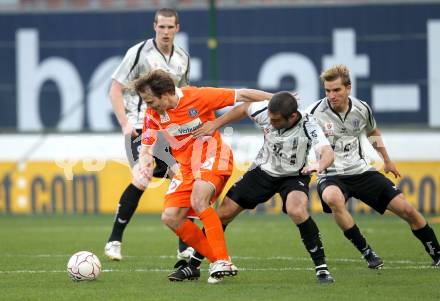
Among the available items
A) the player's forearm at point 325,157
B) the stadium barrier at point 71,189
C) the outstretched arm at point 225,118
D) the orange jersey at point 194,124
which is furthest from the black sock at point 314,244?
the stadium barrier at point 71,189

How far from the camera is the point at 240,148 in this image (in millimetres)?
16391

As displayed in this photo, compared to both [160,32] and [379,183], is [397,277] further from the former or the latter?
[160,32]

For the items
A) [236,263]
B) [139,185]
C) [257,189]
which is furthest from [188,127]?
[139,185]

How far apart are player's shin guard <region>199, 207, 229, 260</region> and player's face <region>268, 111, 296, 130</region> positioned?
0.87 meters

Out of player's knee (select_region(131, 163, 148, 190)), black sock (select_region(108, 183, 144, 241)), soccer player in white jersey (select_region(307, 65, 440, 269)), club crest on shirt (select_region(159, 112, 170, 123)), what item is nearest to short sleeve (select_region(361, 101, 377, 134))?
soccer player in white jersey (select_region(307, 65, 440, 269))

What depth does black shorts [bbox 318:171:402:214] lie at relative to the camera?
9.20m

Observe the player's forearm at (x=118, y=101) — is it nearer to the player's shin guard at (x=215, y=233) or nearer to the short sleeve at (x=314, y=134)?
the player's shin guard at (x=215, y=233)

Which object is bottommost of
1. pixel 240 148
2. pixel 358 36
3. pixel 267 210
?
pixel 267 210

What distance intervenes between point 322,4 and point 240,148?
293cm

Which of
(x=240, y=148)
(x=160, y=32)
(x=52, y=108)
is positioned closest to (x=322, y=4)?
(x=240, y=148)

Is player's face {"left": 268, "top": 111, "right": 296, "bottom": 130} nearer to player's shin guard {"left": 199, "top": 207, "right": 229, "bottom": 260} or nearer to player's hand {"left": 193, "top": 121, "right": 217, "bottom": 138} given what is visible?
player's hand {"left": 193, "top": 121, "right": 217, "bottom": 138}

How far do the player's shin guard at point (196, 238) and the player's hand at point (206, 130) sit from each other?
759 mm

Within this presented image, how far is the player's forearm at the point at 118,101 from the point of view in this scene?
10.2m

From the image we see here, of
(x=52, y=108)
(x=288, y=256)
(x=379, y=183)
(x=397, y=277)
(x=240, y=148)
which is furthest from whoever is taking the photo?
(x=52, y=108)
